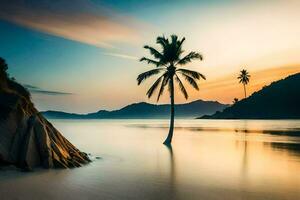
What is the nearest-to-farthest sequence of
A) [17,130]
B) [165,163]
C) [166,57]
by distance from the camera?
1. [17,130]
2. [165,163]
3. [166,57]

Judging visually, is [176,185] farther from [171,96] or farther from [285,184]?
→ [171,96]

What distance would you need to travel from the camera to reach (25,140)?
61.5 feet

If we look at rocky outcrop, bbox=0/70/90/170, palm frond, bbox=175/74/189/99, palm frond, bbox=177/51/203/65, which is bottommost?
rocky outcrop, bbox=0/70/90/170

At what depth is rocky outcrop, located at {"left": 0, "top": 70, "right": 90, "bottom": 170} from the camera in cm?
1811

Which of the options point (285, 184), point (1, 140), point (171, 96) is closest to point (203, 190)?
point (285, 184)

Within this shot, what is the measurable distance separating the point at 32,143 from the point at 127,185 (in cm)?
677

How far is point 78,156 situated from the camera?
2297 centimetres

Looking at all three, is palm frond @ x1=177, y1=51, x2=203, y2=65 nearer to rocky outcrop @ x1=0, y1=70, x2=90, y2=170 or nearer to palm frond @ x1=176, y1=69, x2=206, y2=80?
palm frond @ x1=176, y1=69, x2=206, y2=80

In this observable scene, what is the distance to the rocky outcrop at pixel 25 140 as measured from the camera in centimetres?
1811

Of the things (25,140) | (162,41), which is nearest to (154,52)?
(162,41)

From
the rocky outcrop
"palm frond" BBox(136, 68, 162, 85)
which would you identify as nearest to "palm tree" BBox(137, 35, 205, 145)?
"palm frond" BBox(136, 68, 162, 85)

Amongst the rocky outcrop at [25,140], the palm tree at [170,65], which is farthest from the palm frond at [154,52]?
the rocky outcrop at [25,140]

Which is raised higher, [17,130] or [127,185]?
[17,130]

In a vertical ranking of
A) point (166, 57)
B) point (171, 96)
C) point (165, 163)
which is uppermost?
point (166, 57)
